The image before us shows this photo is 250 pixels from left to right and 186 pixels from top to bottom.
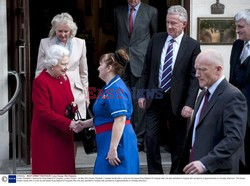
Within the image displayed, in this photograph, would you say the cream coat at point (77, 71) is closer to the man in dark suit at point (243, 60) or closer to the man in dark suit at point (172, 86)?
the man in dark suit at point (172, 86)

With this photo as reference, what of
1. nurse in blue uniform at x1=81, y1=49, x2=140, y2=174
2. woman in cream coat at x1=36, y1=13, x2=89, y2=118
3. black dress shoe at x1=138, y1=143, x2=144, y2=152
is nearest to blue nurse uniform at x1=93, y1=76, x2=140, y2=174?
nurse in blue uniform at x1=81, y1=49, x2=140, y2=174

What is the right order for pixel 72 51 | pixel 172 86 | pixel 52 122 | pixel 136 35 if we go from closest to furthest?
pixel 52 122
pixel 172 86
pixel 72 51
pixel 136 35

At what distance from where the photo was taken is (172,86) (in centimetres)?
689

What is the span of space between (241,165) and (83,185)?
126cm

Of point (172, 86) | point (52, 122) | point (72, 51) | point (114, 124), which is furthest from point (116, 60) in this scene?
point (72, 51)

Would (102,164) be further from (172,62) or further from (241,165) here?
(172,62)

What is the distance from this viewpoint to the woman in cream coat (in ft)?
23.9

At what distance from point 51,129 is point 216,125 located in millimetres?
Answer: 1754

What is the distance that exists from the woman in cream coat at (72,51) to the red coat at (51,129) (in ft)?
3.92

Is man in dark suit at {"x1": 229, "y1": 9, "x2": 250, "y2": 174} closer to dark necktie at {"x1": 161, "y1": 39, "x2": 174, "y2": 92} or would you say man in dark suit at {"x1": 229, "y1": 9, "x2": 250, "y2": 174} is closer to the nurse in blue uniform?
dark necktie at {"x1": 161, "y1": 39, "x2": 174, "y2": 92}

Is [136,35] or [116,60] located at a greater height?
[136,35]

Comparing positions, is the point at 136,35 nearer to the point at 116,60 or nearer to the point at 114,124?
the point at 116,60

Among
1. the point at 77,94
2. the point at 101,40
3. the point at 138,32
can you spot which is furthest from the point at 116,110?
the point at 101,40

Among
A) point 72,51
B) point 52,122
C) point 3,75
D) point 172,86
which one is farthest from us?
point 3,75
